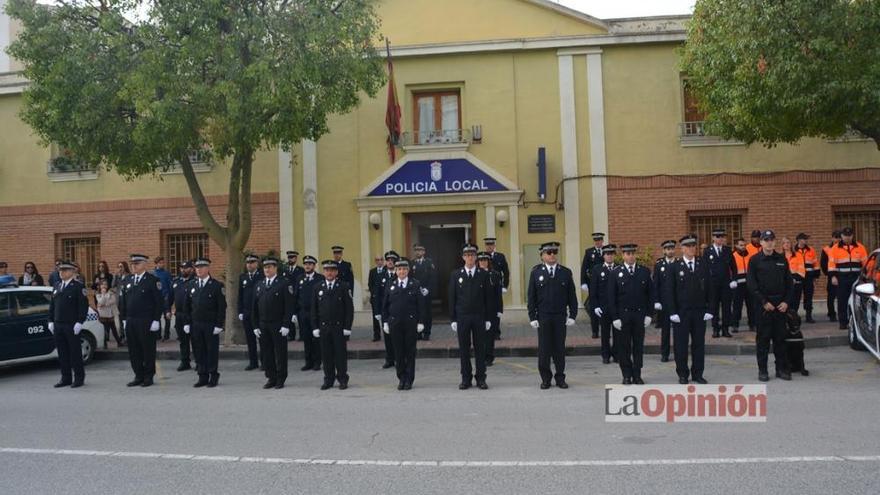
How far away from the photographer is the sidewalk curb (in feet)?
42.1

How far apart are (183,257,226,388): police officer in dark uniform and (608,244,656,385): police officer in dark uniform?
571 centimetres

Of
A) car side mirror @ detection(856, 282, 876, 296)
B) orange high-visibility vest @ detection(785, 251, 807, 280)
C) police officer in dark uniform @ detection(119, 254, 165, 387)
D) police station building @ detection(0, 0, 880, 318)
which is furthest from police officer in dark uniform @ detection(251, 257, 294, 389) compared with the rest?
orange high-visibility vest @ detection(785, 251, 807, 280)

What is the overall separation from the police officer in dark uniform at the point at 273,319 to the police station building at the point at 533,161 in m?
6.11

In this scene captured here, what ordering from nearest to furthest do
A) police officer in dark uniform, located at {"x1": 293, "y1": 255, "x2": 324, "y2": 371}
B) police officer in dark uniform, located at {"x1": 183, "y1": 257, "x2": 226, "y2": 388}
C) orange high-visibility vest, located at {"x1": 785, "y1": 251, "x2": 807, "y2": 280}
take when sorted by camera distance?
police officer in dark uniform, located at {"x1": 183, "y1": 257, "x2": 226, "y2": 388}, police officer in dark uniform, located at {"x1": 293, "y1": 255, "x2": 324, "y2": 371}, orange high-visibility vest, located at {"x1": 785, "y1": 251, "x2": 807, "y2": 280}

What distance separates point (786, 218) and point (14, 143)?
735 inches

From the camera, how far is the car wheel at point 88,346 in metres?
13.8

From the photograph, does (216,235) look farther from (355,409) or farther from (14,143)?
(14,143)

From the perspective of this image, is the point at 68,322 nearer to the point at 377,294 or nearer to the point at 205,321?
the point at 205,321

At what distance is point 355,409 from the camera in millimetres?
9062

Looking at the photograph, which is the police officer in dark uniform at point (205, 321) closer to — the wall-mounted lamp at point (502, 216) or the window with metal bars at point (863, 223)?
the wall-mounted lamp at point (502, 216)

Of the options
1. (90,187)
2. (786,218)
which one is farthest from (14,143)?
(786,218)

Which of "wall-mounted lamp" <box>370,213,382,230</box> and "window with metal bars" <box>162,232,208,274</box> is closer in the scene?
"wall-mounted lamp" <box>370,213,382,230</box>

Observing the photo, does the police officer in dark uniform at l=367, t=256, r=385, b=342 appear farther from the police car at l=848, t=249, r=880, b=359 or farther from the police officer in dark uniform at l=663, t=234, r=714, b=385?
the police car at l=848, t=249, r=880, b=359

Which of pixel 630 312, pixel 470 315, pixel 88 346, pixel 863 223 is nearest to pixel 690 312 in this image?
pixel 630 312
